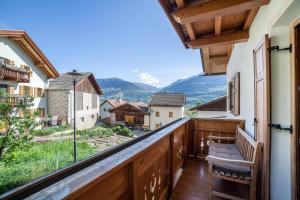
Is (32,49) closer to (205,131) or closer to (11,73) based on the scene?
(11,73)

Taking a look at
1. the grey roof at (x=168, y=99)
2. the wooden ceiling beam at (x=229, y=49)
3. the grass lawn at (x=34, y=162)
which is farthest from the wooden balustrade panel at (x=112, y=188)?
the grey roof at (x=168, y=99)

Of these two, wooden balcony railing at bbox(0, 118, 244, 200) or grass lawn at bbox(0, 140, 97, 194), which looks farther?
grass lawn at bbox(0, 140, 97, 194)

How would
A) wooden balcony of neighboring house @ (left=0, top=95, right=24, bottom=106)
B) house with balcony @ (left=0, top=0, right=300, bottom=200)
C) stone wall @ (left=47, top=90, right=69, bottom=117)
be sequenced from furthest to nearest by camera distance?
stone wall @ (left=47, top=90, right=69, bottom=117) < wooden balcony of neighboring house @ (left=0, top=95, right=24, bottom=106) < house with balcony @ (left=0, top=0, right=300, bottom=200)

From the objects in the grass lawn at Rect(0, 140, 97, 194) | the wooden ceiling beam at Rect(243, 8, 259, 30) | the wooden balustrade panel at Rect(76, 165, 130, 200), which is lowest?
the grass lawn at Rect(0, 140, 97, 194)

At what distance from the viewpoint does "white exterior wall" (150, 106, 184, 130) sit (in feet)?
48.9

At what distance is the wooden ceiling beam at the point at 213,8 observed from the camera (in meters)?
1.58

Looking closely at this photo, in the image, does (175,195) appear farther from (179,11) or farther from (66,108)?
(66,108)

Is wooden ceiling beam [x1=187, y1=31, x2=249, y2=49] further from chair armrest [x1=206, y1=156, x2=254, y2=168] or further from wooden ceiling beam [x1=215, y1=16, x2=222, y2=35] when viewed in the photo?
chair armrest [x1=206, y1=156, x2=254, y2=168]

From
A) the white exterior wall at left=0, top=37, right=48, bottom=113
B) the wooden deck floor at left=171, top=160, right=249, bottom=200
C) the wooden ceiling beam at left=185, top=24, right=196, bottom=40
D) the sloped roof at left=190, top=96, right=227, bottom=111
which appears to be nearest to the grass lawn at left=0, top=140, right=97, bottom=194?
the wooden deck floor at left=171, top=160, right=249, bottom=200

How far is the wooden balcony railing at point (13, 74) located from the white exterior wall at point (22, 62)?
0.55 meters

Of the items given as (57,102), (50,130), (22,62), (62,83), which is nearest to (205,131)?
(22,62)

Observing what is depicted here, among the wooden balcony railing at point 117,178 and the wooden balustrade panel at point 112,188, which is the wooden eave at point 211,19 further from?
the wooden balustrade panel at point 112,188

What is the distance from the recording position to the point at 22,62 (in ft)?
33.7

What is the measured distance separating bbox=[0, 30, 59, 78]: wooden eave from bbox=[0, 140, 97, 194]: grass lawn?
571 centimetres
